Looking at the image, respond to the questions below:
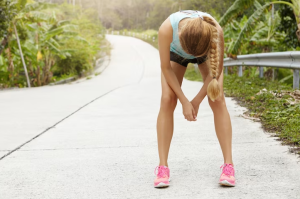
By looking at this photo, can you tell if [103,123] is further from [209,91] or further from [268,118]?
[209,91]

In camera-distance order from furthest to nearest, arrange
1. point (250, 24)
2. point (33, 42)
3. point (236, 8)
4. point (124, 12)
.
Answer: point (124, 12) < point (33, 42) < point (236, 8) < point (250, 24)

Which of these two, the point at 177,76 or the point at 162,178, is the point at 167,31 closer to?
the point at 177,76

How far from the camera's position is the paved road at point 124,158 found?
3.46 metres

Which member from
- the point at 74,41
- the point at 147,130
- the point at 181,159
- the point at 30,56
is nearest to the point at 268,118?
the point at 147,130

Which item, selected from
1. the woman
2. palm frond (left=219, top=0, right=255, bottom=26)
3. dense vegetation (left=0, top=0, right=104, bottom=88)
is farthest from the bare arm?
dense vegetation (left=0, top=0, right=104, bottom=88)

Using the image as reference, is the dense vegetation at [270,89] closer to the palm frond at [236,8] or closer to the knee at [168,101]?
the palm frond at [236,8]

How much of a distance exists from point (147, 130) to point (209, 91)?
2970 mm

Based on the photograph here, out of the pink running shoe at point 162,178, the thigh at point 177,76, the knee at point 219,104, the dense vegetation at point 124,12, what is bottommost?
the dense vegetation at point 124,12

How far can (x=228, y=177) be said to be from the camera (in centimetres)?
344

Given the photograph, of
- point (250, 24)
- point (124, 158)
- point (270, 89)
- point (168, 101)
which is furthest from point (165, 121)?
point (250, 24)

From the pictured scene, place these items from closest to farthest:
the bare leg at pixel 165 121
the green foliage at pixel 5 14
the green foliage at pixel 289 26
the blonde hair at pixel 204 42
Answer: the blonde hair at pixel 204 42
the bare leg at pixel 165 121
the green foliage at pixel 289 26
the green foliage at pixel 5 14

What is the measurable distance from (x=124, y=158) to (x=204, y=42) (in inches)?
73.1

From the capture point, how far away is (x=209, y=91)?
3.39 meters

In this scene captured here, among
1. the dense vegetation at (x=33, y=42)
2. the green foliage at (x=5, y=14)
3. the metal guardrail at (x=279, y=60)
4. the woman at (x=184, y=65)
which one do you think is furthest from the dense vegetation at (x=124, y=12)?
the woman at (x=184, y=65)
